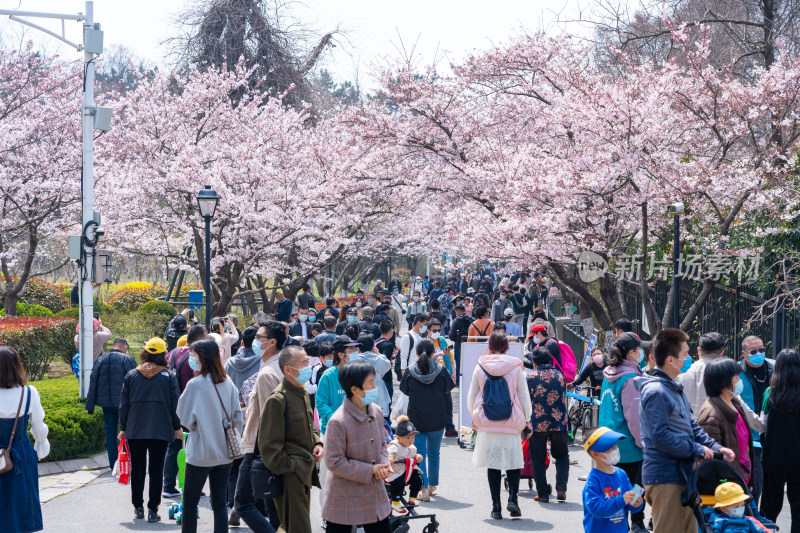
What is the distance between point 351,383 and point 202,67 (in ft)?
78.3

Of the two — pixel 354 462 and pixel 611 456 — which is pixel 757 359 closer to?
pixel 611 456

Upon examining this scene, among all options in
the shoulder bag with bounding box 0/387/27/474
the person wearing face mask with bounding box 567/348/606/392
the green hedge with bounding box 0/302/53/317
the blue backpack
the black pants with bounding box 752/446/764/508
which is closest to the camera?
the shoulder bag with bounding box 0/387/27/474

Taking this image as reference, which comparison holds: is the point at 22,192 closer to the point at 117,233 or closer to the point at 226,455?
the point at 117,233

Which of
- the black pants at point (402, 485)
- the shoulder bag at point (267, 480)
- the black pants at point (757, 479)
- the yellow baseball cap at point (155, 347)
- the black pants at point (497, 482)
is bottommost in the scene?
the black pants at point (497, 482)

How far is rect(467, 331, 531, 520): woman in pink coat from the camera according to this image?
800cm

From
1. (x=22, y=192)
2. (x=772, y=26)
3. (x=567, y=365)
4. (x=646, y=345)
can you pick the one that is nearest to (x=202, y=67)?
(x=22, y=192)

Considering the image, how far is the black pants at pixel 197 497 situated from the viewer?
6.46 metres

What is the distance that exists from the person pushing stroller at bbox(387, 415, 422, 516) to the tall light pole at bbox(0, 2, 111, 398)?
6776 millimetres

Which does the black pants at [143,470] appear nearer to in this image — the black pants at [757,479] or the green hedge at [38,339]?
the black pants at [757,479]

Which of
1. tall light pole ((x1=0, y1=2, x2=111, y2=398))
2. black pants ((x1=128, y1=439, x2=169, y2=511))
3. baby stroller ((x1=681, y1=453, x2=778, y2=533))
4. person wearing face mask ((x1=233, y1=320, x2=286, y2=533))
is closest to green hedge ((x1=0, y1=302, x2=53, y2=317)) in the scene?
tall light pole ((x1=0, y1=2, x2=111, y2=398))

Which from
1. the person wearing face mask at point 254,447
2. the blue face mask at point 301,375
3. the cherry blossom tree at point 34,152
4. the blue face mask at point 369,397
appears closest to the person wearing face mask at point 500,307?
the cherry blossom tree at point 34,152

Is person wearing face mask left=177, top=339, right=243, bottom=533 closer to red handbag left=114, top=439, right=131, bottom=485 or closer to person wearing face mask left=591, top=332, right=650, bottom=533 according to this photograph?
red handbag left=114, top=439, right=131, bottom=485

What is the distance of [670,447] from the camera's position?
5.46m

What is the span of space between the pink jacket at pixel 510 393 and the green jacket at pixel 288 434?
2.52 meters
